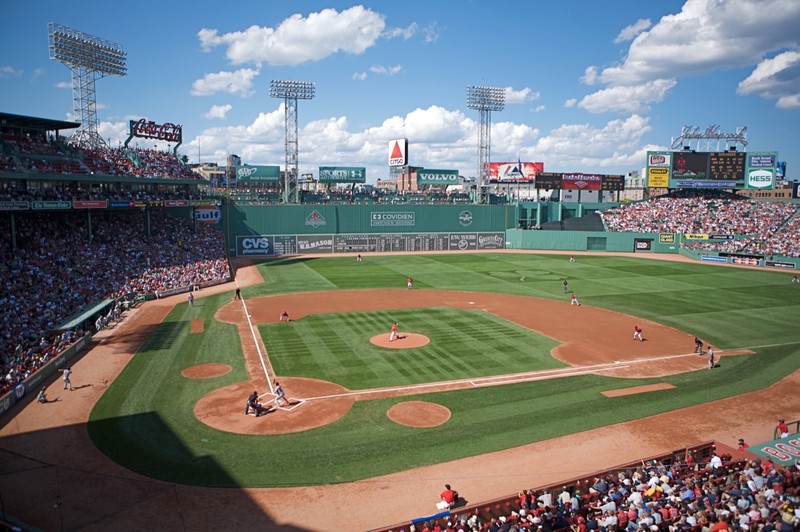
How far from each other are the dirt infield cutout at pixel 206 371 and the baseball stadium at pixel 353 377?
0.52ft

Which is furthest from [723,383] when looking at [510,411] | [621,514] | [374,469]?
[374,469]

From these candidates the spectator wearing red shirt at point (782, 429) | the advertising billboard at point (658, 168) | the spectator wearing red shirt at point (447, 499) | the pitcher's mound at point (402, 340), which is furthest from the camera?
the advertising billboard at point (658, 168)

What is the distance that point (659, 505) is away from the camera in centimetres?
1378

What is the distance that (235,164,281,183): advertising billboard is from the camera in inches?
3300

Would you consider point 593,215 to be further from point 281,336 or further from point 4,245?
point 4,245

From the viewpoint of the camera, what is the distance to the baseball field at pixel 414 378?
18984 mm

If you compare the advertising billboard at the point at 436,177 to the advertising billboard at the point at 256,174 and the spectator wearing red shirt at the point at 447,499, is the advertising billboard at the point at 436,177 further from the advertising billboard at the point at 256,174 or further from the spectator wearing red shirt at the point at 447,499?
the spectator wearing red shirt at the point at 447,499

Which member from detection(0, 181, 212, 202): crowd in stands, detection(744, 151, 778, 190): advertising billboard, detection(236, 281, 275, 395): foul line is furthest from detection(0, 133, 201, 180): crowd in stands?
detection(744, 151, 778, 190): advertising billboard

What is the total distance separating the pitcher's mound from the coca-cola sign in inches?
1664

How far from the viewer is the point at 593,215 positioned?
3438 inches

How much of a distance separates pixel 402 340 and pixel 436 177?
220 ft

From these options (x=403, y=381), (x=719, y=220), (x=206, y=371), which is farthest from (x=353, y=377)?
(x=719, y=220)

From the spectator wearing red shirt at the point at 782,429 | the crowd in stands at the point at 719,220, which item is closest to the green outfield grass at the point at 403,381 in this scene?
the spectator wearing red shirt at the point at 782,429

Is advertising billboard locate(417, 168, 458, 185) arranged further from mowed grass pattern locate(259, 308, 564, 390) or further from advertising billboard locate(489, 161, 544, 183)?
mowed grass pattern locate(259, 308, 564, 390)
